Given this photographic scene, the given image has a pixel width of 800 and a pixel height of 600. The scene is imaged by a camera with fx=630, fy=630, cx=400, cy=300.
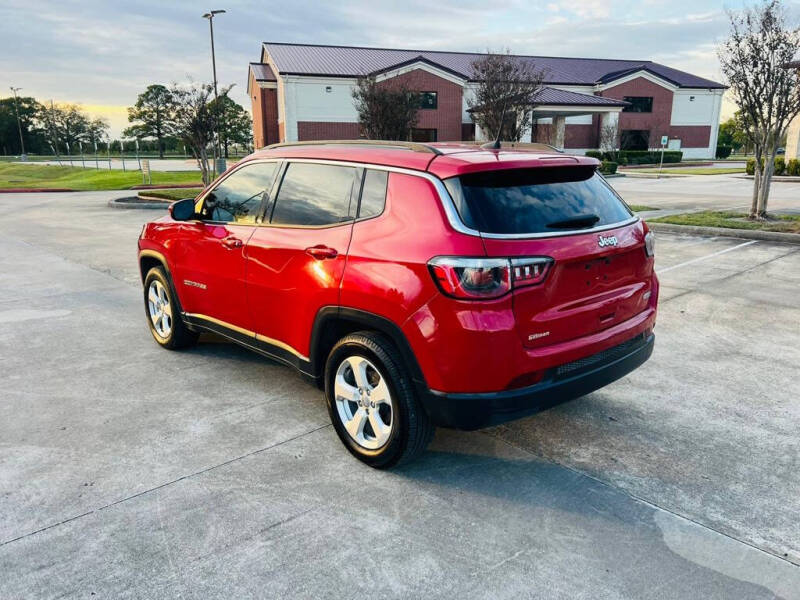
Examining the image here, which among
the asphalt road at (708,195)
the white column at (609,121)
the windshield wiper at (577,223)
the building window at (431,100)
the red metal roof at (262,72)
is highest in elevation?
the red metal roof at (262,72)

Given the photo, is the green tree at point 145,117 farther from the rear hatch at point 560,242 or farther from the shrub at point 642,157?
the rear hatch at point 560,242

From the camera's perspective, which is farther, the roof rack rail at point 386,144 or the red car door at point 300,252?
the red car door at point 300,252

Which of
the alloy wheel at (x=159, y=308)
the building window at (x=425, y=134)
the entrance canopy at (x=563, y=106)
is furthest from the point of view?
the building window at (x=425, y=134)

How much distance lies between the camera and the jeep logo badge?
346cm

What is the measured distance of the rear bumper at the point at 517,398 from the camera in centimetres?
316

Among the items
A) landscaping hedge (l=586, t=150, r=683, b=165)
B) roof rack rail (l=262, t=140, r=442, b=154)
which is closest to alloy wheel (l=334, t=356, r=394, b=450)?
roof rack rail (l=262, t=140, r=442, b=154)

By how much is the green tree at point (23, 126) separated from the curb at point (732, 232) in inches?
4004

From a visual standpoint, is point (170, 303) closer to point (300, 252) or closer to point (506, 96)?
point (300, 252)

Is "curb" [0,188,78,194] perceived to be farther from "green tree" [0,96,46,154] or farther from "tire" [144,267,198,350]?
"green tree" [0,96,46,154]

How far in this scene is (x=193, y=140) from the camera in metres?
22.2

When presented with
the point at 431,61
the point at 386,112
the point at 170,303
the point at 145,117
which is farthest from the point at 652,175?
the point at 145,117

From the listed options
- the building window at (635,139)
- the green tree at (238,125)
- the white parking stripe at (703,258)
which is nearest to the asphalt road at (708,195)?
the white parking stripe at (703,258)

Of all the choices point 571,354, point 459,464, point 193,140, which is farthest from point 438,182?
point 193,140

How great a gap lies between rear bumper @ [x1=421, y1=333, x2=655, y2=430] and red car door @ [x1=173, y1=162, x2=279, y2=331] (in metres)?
1.87
